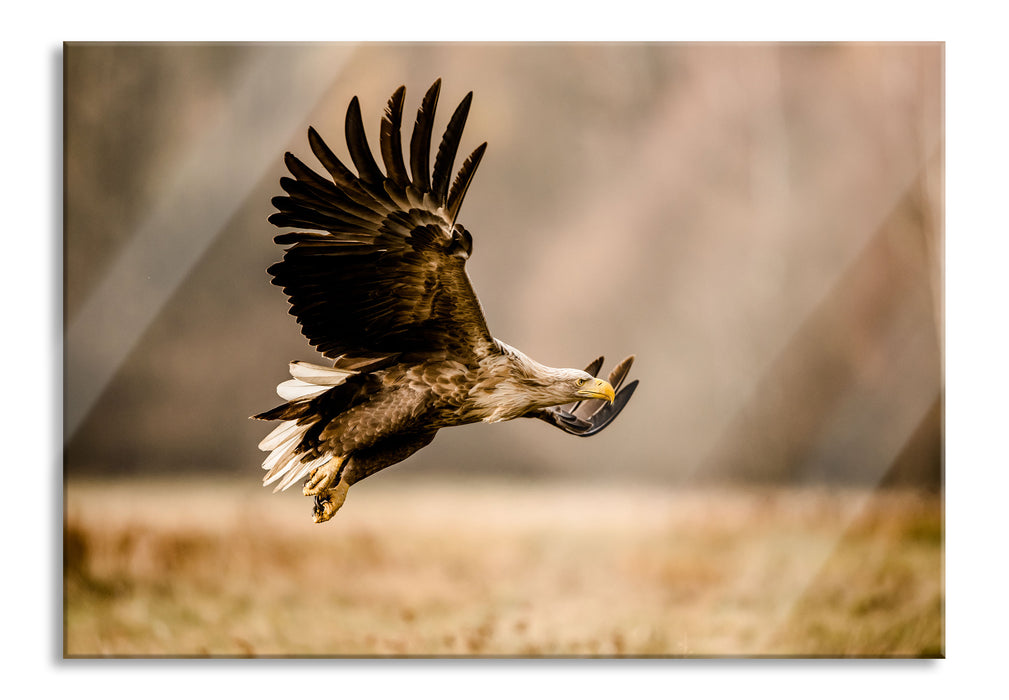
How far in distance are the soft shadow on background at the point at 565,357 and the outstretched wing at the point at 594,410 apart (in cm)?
4

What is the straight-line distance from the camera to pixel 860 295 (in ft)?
8.98

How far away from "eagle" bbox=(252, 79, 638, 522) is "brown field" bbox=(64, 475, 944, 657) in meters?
0.18

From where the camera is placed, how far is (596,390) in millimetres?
2551

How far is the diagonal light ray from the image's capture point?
2.67m

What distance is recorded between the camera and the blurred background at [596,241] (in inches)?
105

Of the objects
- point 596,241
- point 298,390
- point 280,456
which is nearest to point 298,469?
point 280,456

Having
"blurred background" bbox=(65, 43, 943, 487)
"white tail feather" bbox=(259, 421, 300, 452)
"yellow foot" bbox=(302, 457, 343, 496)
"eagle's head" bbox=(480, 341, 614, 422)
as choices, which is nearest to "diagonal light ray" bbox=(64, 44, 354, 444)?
"blurred background" bbox=(65, 43, 943, 487)

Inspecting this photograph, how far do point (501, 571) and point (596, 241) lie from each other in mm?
1007

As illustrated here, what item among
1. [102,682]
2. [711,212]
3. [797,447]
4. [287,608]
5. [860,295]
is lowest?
[102,682]

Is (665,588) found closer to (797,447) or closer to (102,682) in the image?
(797,447)

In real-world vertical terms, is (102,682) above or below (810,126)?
below

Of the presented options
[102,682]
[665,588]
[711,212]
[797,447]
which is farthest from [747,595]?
[102,682]

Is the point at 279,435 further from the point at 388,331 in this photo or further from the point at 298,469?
the point at 388,331
